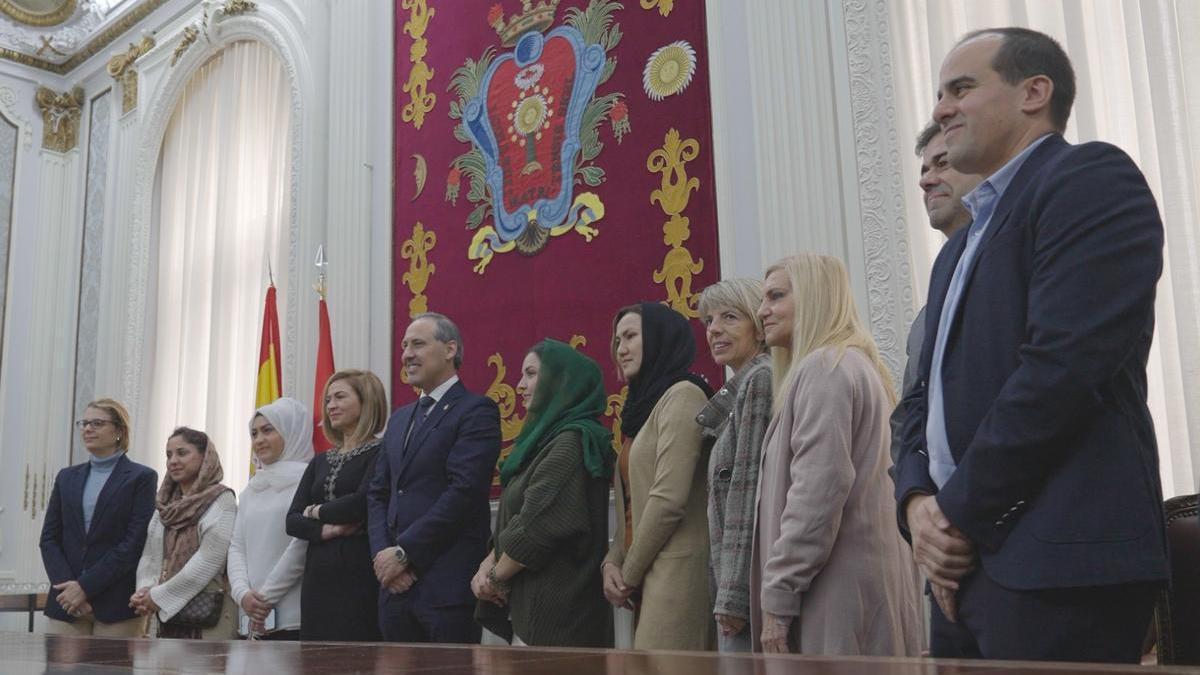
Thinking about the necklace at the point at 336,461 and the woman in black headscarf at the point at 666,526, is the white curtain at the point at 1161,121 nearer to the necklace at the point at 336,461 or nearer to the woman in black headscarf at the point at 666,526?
the woman in black headscarf at the point at 666,526

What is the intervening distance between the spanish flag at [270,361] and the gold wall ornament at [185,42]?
210 centimetres

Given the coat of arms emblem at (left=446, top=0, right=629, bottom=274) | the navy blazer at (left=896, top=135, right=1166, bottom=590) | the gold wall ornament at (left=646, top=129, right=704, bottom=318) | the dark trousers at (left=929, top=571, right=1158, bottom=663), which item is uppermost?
the coat of arms emblem at (left=446, top=0, right=629, bottom=274)

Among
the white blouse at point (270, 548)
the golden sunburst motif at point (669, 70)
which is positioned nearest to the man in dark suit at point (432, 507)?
the white blouse at point (270, 548)

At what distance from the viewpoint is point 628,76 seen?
14.0 feet

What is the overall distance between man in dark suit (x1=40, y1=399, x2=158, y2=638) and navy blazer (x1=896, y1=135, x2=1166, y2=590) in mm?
3728

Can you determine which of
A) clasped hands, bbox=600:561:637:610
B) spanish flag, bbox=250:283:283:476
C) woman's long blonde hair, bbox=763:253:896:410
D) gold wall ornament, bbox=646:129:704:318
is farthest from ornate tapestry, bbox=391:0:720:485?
woman's long blonde hair, bbox=763:253:896:410

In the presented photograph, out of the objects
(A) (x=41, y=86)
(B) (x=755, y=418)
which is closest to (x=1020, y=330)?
(B) (x=755, y=418)

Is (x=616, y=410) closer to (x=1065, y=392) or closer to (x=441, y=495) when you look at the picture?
(x=441, y=495)

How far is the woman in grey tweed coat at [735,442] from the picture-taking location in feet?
7.93

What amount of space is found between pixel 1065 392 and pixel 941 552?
0.27 metres

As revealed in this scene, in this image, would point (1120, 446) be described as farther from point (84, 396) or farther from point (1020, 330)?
point (84, 396)

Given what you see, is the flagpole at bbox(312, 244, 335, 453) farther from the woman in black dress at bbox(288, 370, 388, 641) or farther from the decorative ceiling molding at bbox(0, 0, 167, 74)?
the decorative ceiling molding at bbox(0, 0, 167, 74)

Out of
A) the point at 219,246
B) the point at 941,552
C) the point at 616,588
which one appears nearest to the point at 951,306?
the point at 941,552

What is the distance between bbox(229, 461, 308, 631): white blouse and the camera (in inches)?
143
